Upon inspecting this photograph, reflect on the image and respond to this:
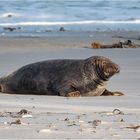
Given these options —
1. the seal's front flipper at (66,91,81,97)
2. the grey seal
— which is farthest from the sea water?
the seal's front flipper at (66,91,81,97)

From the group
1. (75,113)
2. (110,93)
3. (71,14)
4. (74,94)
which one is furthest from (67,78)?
(71,14)

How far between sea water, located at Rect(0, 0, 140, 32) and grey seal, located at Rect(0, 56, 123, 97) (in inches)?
550

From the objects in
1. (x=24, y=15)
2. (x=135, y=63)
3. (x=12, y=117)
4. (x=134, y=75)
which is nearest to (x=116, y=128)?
(x=12, y=117)

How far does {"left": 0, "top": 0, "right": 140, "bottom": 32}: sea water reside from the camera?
2484cm

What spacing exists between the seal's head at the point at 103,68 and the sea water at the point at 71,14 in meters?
14.1

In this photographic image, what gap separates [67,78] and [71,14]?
2094cm

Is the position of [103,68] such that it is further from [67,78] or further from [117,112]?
[117,112]

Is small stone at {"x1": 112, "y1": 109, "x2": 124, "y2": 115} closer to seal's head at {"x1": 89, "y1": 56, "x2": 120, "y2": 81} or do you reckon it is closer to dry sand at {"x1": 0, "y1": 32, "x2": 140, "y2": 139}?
dry sand at {"x1": 0, "y1": 32, "x2": 140, "y2": 139}

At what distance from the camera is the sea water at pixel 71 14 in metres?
24.8

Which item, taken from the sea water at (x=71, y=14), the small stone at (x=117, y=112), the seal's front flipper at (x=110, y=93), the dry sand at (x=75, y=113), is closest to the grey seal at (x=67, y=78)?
the seal's front flipper at (x=110, y=93)

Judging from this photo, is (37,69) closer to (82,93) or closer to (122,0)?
(82,93)

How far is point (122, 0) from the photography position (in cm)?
3812

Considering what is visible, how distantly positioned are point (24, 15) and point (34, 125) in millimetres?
23748

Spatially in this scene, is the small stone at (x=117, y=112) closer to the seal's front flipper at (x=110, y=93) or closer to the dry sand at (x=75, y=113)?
the dry sand at (x=75, y=113)
